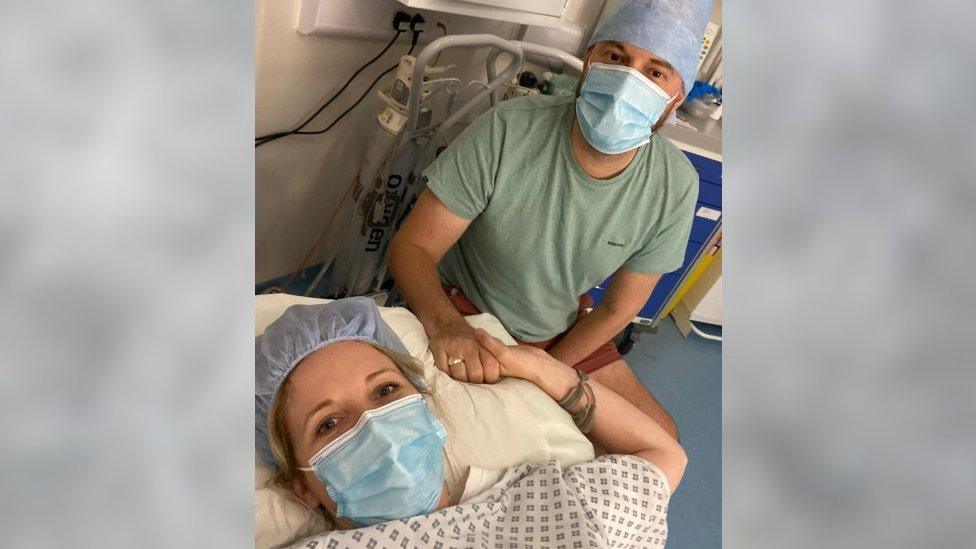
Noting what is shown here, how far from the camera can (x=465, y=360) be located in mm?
983

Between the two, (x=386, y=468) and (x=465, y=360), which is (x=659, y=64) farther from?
(x=386, y=468)

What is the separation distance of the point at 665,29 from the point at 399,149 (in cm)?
68

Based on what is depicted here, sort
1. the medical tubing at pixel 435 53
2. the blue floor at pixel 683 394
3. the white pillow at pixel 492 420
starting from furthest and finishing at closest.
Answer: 1. the blue floor at pixel 683 394
2. the medical tubing at pixel 435 53
3. the white pillow at pixel 492 420

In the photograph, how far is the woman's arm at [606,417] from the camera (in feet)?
3.28

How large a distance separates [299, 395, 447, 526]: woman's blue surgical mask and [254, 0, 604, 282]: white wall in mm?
761

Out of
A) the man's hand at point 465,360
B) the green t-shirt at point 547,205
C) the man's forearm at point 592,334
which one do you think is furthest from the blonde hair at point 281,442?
the man's forearm at point 592,334

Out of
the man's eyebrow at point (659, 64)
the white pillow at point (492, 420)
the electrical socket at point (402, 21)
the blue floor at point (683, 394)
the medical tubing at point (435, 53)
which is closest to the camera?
the white pillow at point (492, 420)

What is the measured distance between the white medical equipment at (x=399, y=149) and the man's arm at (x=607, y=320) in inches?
21.9
